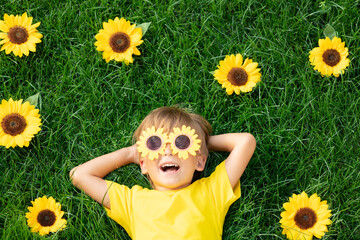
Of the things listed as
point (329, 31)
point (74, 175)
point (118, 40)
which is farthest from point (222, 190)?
point (329, 31)

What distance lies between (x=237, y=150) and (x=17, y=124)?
1.00m

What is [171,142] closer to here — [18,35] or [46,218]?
[46,218]

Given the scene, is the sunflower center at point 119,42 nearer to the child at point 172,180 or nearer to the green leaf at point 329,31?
the child at point 172,180

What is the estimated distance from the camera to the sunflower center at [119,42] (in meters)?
2.88

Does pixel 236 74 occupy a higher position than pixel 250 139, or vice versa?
pixel 236 74

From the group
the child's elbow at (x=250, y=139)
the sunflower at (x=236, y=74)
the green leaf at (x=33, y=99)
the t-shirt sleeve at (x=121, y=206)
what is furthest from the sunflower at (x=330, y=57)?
the green leaf at (x=33, y=99)

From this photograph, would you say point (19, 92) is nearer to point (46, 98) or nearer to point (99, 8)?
point (46, 98)

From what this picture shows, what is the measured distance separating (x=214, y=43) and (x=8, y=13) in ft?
3.47

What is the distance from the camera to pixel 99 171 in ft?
8.79

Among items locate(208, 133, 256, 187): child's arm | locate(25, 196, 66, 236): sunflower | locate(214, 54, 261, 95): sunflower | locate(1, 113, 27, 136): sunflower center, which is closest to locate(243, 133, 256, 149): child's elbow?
locate(208, 133, 256, 187): child's arm

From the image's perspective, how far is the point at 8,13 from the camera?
3070 mm

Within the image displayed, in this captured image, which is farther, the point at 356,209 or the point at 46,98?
the point at 46,98

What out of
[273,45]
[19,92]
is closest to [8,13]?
[19,92]

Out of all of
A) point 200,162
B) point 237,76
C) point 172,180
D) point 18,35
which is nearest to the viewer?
point 172,180
